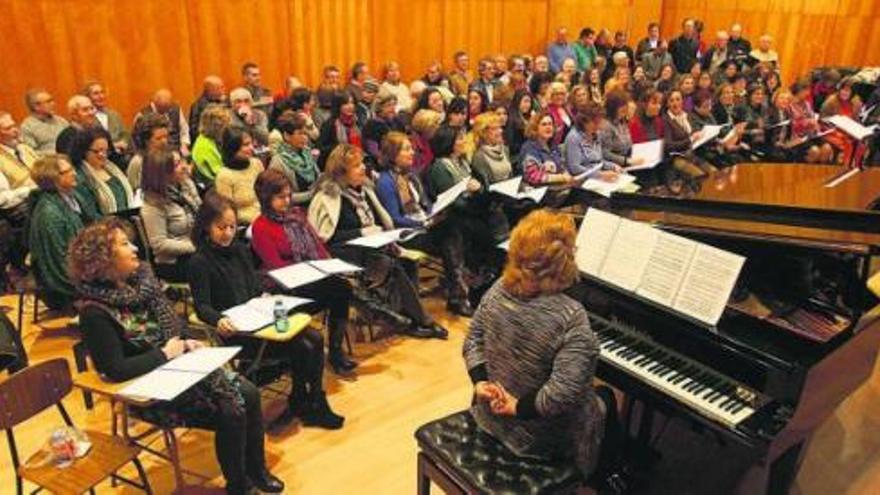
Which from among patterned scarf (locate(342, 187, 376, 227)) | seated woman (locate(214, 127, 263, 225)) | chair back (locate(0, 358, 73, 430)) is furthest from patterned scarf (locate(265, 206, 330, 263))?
chair back (locate(0, 358, 73, 430))

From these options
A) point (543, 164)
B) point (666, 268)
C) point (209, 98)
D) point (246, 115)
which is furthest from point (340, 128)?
point (666, 268)

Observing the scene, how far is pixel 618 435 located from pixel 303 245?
211 centimetres

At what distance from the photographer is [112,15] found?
7410 millimetres

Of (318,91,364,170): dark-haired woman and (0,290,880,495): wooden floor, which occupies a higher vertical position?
(318,91,364,170): dark-haired woman

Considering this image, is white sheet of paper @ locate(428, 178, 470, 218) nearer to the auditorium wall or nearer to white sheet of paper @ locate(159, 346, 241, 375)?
white sheet of paper @ locate(159, 346, 241, 375)

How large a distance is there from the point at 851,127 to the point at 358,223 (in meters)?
6.10

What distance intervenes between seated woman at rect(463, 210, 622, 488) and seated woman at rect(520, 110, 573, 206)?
3207mm

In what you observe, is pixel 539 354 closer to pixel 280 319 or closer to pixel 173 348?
pixel 280 319

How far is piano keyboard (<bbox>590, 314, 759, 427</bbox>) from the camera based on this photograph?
2.51 meters

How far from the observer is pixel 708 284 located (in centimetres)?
263

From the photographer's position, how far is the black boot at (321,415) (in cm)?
382

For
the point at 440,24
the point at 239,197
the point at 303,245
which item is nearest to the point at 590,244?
the point at 303,245

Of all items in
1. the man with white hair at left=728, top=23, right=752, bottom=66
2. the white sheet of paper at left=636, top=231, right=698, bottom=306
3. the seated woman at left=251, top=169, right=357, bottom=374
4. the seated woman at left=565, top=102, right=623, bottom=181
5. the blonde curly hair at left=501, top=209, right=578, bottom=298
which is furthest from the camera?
the man with white hair at left=728, top=23, right=752, bottom=66

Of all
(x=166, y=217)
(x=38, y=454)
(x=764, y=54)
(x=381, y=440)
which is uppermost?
(x=764, y=54)
